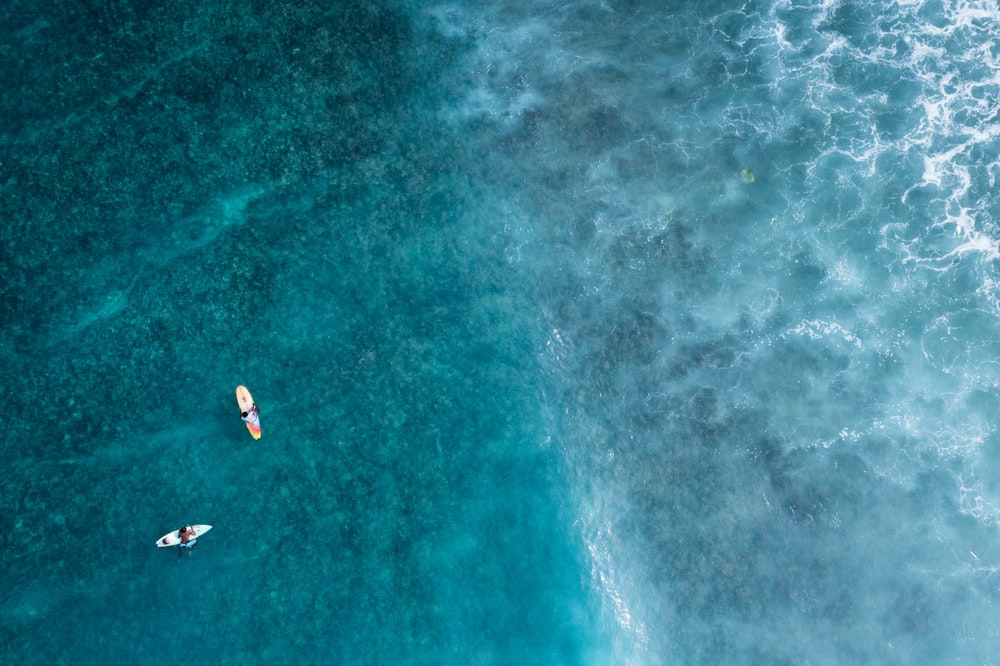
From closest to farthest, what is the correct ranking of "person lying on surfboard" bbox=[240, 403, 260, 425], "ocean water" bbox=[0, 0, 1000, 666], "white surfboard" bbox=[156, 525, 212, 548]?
"white surfboard" bbox=[156, 525, 212, 548], "ocean water" bbox=[0, 0, 1000, 666], "person lying on surfboard" bbox=[240, 403, 260, 425]

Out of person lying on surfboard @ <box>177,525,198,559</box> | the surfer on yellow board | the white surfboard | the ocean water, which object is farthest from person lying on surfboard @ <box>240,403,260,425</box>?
person lying on surfboard @ <box>177,525,198,559</box>

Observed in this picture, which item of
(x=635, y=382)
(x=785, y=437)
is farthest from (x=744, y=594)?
(x=635, y=382)

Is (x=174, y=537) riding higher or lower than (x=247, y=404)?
lower

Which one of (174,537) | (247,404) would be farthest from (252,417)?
(174,537)

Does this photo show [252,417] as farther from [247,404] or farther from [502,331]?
[502,331]

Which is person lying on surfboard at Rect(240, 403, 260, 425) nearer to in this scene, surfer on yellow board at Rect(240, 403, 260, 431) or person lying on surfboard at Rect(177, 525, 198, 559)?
surfer on yellow board at Rect(240, 403, 260, 431)

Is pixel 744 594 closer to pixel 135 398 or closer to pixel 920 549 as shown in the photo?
pixel 920 549
